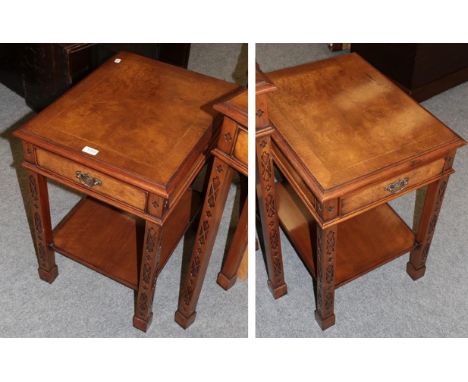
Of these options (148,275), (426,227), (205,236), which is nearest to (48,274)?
(148,275)

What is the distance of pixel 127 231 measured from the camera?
1.37 metres

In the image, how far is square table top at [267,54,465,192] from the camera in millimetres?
1028

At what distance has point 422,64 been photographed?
5.71 feet

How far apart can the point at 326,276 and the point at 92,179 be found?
0.45 m

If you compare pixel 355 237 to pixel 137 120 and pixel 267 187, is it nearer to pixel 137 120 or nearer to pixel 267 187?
pixel 267 187

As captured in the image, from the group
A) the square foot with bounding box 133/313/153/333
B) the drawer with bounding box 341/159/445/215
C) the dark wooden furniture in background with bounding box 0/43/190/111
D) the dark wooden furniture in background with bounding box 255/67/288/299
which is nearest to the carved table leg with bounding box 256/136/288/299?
the dark wooden furniture in background with bounding box 255/67/288/299

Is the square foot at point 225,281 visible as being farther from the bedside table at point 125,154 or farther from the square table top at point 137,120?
the square table top at point 137,120

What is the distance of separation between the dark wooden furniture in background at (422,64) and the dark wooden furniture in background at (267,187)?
0.78m

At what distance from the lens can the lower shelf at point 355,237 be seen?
1266 millimetres

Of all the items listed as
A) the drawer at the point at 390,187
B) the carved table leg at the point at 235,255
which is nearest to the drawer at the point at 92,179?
the carved table leg at the point at 235,255
